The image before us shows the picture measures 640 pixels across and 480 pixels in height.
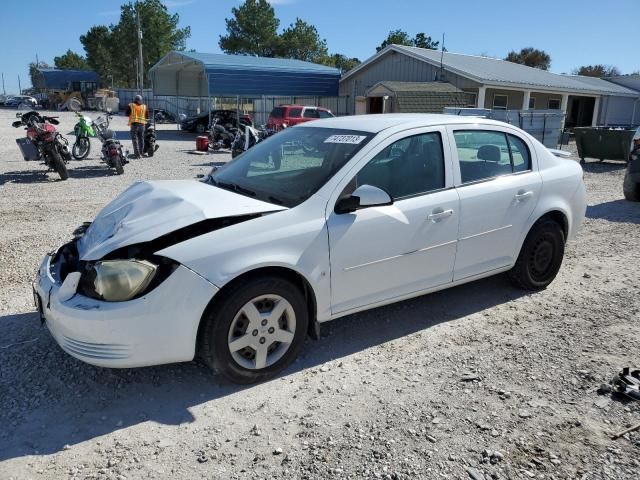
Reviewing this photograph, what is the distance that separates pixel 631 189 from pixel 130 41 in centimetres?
7072

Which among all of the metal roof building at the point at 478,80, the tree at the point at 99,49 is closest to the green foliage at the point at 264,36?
the tree at the point at 99,49

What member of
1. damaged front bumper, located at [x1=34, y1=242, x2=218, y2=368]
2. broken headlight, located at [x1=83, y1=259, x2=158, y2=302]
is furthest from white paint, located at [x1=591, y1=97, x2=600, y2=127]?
broken headlight, located at [x1=83, y1=259, x2=158, y2=302]

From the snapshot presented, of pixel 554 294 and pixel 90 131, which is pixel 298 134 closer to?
pixel 554 294

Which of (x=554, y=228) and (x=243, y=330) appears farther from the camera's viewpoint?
(x=554, y=228)

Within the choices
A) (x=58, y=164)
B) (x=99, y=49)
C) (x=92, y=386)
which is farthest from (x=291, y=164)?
(x=99, y=49)

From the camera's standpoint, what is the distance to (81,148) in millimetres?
13734

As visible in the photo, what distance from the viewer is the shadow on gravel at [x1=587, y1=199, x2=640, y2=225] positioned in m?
8.42

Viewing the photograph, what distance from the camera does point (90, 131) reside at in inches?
527

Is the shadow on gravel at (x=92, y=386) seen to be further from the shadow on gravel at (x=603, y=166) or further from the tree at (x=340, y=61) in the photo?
the tree at (x=340, y=61)

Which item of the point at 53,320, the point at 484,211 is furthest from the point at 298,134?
the point at 53,320

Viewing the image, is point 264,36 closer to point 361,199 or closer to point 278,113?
point 278,113

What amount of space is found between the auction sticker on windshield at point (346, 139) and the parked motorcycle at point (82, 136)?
37.1ft

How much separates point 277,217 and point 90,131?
38.9ft

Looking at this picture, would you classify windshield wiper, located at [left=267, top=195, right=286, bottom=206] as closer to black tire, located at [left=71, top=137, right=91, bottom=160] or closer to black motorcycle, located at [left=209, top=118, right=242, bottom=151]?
black tire, located at [left=71, top=137, right=91, bottom=160]
